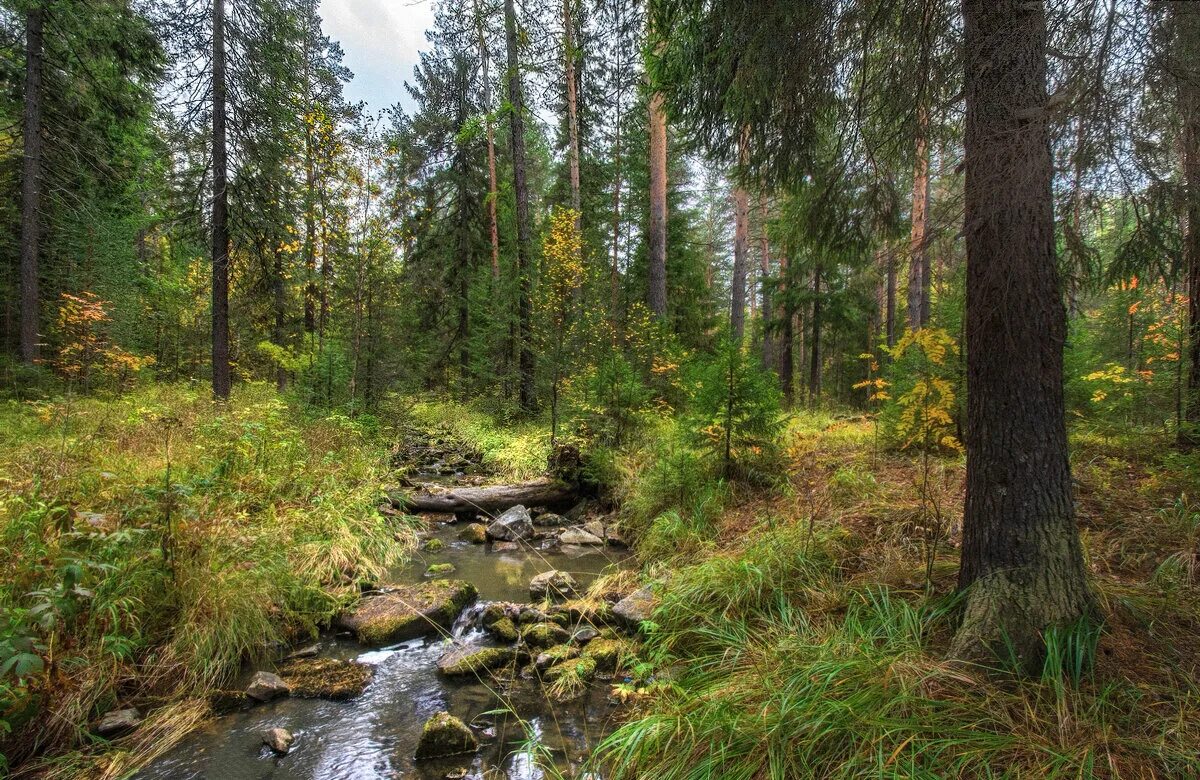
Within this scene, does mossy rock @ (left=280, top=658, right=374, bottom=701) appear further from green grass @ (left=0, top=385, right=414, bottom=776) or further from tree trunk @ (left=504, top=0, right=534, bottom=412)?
tree trunk @ (left=504, top=0, right=534, bottom=412)

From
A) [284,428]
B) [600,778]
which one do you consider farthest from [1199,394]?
[284,428]

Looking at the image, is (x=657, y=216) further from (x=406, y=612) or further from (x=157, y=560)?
(x=157, y=560)

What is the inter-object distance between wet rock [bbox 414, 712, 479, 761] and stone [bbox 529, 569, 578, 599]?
184 centimetres

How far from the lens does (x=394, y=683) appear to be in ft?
11.8

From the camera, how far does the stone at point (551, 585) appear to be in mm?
4844

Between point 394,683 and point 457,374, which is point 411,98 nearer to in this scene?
point 457,374

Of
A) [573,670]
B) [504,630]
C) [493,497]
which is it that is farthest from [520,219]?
[573,670]

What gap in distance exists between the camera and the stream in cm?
272

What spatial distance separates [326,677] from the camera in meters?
3.55

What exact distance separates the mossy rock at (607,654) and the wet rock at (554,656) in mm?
97

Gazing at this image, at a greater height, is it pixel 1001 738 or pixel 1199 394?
pixel 1199 394

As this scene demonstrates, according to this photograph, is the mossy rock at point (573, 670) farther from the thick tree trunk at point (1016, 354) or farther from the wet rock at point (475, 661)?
the thick tree trunk at point (1016, 354)

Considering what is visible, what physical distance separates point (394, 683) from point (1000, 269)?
4.42 m

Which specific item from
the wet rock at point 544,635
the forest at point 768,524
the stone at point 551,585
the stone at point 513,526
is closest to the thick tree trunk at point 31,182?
the forest at point 768,524
